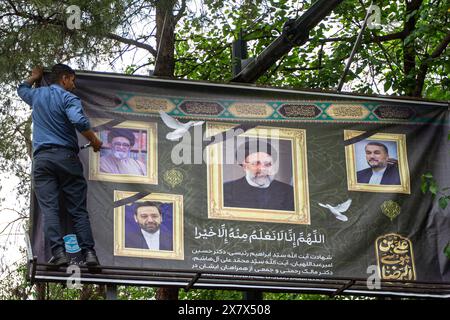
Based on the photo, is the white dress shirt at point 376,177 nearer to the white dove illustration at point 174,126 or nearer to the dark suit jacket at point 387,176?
the dark suit jacket at point 387,176

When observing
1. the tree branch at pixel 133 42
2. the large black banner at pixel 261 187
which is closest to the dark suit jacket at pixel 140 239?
the large black banner at pixel 261 187

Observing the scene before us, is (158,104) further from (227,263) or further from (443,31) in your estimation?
(443,31)

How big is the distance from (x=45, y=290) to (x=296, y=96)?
7.93m

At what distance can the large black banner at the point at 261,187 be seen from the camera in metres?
10.5

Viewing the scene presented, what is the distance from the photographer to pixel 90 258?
995 cm

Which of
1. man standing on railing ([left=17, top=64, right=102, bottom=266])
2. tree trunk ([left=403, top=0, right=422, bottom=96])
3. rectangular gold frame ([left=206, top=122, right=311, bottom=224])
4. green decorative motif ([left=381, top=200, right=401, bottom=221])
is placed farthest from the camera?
tree trunk ([left=403, top=0, right=422, bottom=96])

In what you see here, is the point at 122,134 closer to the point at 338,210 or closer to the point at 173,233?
the point at 173,233

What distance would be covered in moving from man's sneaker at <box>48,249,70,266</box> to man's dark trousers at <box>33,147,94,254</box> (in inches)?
8.9

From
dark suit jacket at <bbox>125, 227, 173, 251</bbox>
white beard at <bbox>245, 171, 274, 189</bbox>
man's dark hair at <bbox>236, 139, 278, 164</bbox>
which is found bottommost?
dark suit jacket at <bbox>125, 227, 173, 251</bbox>

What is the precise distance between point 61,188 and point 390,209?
3.66 m

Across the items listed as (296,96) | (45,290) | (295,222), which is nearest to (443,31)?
(296,96)

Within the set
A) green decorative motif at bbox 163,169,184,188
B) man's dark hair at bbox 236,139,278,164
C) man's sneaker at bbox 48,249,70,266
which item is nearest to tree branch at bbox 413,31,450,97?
man's dark hair at bbox 236,139,278,164

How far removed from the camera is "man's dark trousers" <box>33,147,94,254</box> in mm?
10070

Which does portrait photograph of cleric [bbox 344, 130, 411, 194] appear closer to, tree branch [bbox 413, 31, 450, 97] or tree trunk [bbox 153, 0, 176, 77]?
tree trunk [bbox 153, 0, 176, 77]
